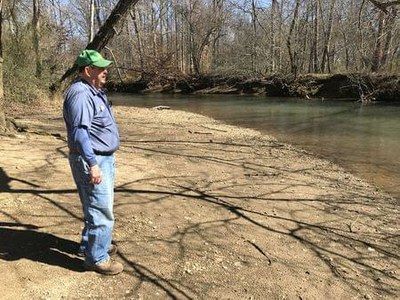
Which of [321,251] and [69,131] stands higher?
[69,131]

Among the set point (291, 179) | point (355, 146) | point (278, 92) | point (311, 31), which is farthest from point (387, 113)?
point (311, 31)

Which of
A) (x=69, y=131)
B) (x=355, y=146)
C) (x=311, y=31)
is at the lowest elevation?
(x=355, y=146)

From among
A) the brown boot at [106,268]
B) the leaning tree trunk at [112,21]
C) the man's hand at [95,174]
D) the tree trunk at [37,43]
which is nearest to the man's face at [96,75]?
the man's hand at [95,174]

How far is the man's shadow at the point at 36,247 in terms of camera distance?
4.32 meters

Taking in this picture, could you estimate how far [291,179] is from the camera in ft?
27.3

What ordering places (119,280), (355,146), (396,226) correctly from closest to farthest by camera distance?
(119,280), (396,226), (355,146)

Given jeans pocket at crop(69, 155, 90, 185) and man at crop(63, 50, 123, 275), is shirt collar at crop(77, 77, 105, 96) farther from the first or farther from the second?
jeans pocket at crop(69, 155, 90, 185)

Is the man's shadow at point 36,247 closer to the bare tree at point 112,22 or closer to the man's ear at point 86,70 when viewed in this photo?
the man's ear at point 86,70

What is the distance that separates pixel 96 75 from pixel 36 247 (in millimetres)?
1767

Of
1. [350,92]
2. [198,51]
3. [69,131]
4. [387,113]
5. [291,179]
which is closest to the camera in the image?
[69,131]

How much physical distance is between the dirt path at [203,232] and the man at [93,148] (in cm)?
32

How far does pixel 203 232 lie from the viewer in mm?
5340

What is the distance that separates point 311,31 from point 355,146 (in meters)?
35.2

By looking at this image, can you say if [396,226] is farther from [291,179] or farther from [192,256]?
[192,256]
